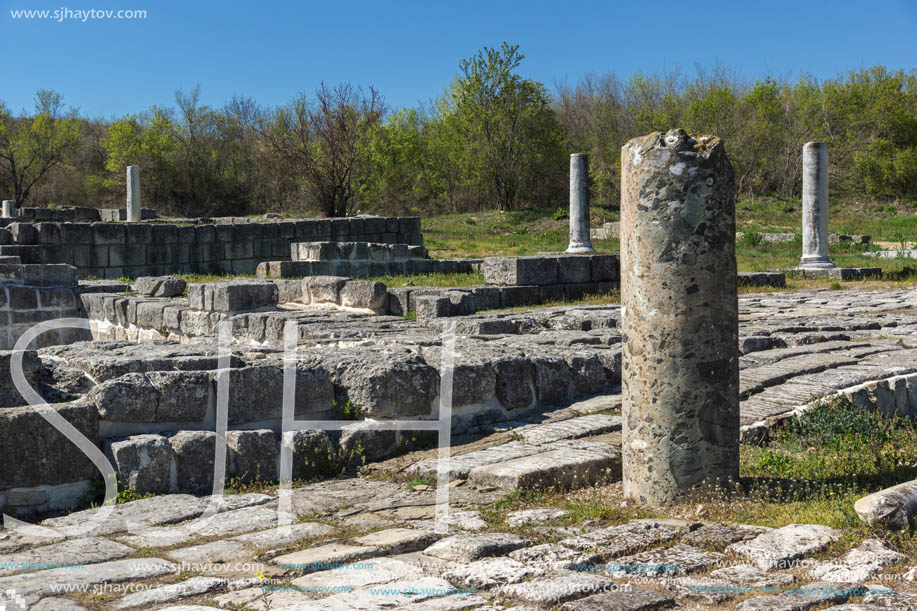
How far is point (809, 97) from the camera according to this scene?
4253cm

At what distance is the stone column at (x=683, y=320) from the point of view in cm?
476

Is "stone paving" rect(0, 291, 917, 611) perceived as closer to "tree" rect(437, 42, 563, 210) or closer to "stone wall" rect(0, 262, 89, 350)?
"stone wall" rect(0, 262, 89, 350)

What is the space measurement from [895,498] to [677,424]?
110 cm

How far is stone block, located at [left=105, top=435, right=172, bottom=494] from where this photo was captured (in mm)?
5121

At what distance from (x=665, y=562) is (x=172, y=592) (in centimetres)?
197

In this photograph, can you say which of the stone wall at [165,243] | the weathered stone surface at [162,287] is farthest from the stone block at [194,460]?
the stone wall at [165,243]

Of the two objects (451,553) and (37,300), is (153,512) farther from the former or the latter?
(37,300)

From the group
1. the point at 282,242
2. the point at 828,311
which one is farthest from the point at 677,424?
the point at 282,242

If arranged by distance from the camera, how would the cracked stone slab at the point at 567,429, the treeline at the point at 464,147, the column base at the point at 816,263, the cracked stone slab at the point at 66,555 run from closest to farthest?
the cracked stone slab at the point at 66,555, the cracked stone slab at the point at 567,429, the column base at the point at 816,263, the treeline at the point at 464,147

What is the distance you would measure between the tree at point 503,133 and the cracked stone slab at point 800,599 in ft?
124

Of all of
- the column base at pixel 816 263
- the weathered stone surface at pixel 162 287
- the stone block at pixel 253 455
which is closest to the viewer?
the stone block at pixel 253 455

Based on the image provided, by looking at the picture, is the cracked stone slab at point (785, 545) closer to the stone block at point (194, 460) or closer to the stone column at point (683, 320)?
the stone column at point (683, 320)

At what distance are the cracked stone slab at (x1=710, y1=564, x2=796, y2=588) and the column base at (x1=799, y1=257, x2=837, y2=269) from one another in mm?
17623

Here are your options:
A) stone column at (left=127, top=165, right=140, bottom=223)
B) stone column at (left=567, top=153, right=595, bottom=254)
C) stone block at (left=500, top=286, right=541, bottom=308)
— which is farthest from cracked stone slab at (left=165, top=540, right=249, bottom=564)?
stone column at (left=127, top=165, right=140, bottom=223)
